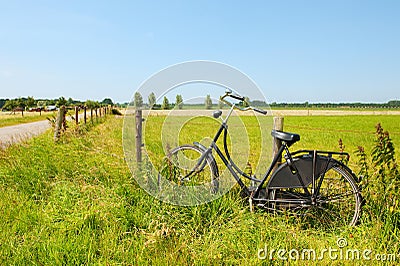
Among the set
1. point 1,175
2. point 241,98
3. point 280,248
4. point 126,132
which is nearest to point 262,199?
point 280,248

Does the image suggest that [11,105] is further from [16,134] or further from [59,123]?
[59,123]

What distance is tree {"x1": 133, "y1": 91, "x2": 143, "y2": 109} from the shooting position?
428cm

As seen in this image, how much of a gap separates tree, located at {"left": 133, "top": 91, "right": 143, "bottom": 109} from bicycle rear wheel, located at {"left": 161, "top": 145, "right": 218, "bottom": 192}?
776 mm

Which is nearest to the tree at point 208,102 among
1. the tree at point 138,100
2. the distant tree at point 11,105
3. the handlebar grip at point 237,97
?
the handlebar grip at point 237,97

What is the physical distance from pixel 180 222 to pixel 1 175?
335 centimetres

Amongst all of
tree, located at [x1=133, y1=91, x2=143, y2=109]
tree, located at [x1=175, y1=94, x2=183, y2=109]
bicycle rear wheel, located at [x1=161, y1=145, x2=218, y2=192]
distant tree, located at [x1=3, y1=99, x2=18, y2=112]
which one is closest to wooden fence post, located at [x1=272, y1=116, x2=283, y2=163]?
bicycle rear wheel, located at [x1=161, y1=145, x2=218, y2=192]

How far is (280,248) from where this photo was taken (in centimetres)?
333

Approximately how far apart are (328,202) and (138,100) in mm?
2730

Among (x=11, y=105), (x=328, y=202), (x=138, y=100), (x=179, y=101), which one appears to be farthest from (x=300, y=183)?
(x=11, y=105)

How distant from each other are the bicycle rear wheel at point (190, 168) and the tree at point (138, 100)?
2.55 feet

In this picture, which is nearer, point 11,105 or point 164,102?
point 164,102

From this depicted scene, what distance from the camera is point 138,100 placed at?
4402mm

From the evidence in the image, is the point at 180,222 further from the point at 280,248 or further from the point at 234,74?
the point at 234,74

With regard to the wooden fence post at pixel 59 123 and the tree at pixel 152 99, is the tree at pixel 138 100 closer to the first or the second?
the tree at pixel 152 99
